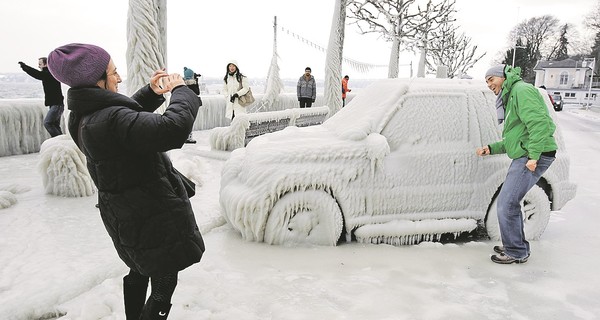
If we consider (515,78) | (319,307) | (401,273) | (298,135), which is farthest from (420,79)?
(319,307)

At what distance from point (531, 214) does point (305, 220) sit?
226 centimetres

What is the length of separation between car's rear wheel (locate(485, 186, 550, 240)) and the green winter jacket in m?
0.79

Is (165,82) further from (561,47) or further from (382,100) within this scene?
(561,47)

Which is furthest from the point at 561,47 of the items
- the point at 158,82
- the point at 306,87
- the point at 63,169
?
the point at 158,82

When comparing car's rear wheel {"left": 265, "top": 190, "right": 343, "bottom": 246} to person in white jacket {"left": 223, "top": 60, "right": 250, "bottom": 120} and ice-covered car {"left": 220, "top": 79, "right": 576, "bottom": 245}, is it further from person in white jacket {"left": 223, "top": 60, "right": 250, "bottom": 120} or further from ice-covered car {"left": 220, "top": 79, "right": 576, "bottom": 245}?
person in white jacket {"left": 223, "top": 60, "right": 250, "bottom": 120}

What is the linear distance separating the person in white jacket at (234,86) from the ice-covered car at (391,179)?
4994 millimetres

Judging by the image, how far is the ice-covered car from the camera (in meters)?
3.88

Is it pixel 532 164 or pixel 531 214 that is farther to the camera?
pixel 531 214

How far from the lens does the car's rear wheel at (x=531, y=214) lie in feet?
13.7

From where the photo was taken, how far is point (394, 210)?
4.02 metres

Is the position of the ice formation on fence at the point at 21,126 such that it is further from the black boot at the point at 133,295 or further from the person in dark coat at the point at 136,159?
the person in dark coat at the point at 136,159

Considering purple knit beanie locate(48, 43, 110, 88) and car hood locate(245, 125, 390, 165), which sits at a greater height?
purple knit beanie locate(48, 43, 110, 88)

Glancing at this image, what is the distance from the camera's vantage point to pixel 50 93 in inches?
291

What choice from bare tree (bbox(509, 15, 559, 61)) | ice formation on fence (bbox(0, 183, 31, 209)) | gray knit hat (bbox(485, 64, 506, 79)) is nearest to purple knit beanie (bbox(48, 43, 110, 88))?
gray knit hat (bbox(485, 64, 506, 79))
